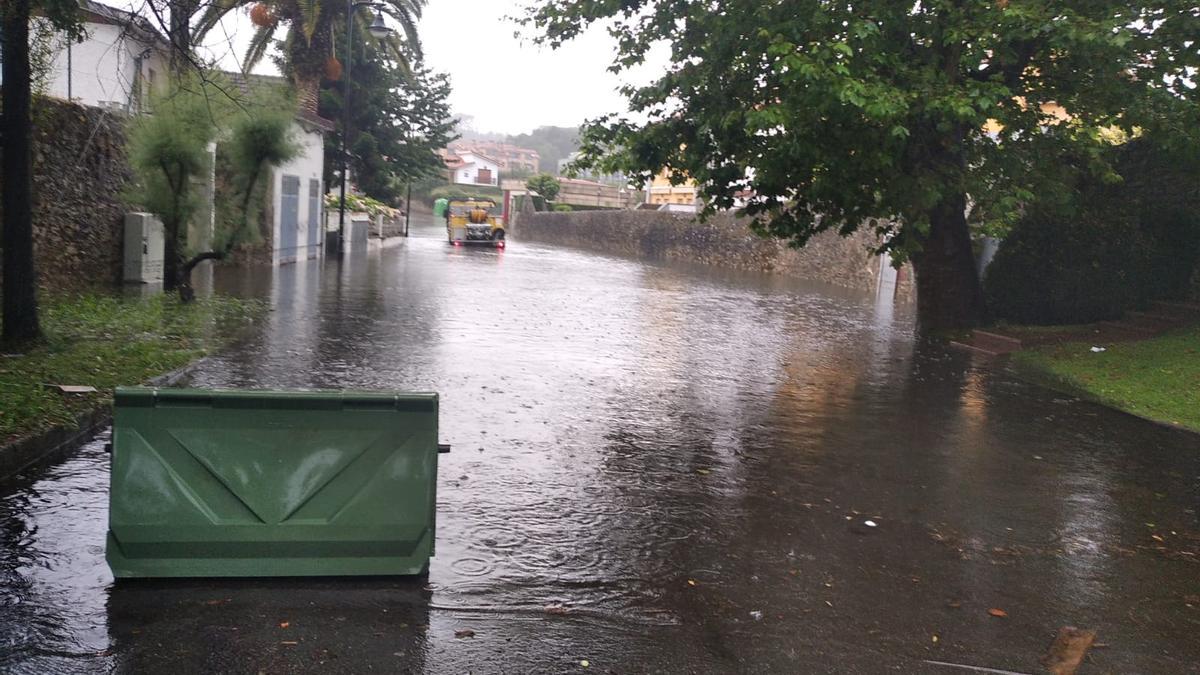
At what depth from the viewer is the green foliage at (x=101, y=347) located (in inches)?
298

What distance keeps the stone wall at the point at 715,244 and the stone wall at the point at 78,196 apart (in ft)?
32.3

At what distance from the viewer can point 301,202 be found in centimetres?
2817

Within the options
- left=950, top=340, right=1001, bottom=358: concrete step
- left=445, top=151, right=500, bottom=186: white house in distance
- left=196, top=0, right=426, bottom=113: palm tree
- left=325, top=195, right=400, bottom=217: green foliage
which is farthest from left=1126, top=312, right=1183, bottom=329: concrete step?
left=445, top=151, right=500, bottom=186: white house in distance

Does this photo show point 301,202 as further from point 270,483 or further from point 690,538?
point 270,483

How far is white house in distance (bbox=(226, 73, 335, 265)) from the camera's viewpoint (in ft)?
84.4

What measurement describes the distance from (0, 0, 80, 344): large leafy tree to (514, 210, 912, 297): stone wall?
39.9 feet

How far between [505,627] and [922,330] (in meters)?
14.1

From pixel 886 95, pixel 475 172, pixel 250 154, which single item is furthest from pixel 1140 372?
pixel 475 172

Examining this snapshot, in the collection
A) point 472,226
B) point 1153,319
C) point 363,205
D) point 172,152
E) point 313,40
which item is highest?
point 313,40

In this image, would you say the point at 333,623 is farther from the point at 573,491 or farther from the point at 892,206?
the point at 892,206

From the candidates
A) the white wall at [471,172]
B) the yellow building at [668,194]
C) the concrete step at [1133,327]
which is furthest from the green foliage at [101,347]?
the white wall at [471,172]

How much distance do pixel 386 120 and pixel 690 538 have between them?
113 feet

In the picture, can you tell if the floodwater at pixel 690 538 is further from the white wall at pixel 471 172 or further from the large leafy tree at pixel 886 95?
the white wall at pixel 471 172

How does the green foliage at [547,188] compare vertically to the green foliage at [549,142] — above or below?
below
